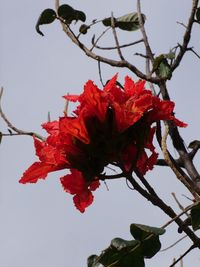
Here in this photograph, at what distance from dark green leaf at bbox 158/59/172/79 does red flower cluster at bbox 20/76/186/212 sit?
322 mm

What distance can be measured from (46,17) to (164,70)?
345 mm

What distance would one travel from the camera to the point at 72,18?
156cm

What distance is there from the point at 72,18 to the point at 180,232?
75 cm

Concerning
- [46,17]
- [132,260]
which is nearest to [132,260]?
[132,260]

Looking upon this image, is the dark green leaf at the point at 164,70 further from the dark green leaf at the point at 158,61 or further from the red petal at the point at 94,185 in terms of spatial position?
the red petal at the point at 94,185

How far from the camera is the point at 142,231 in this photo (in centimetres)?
92

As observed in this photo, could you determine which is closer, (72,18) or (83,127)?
(83,127)

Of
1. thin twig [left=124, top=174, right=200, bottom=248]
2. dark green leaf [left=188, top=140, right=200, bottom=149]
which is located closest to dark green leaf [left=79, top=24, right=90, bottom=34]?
dark green leaf [left=188, top=140, right=200, bottom=149]

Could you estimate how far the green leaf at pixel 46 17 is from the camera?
152 centimetres

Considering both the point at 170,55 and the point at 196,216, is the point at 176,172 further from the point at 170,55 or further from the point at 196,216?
the point at 170,55

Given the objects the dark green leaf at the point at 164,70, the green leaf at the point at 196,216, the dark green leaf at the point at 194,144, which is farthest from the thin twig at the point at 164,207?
the dark green leaf at the point at 164,70

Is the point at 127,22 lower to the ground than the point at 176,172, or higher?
higher

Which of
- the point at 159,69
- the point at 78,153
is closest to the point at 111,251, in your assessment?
the point at 78,153

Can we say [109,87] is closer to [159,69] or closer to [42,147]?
[42,147]
